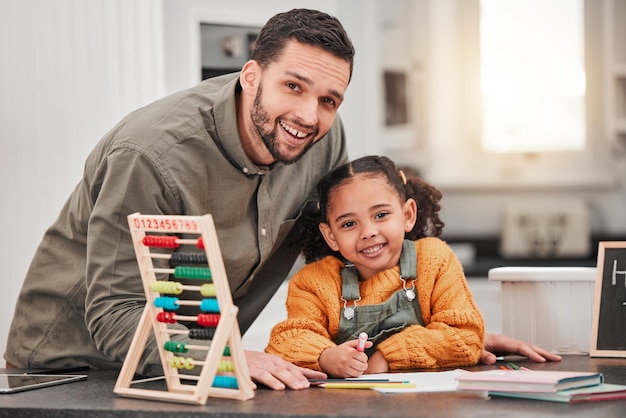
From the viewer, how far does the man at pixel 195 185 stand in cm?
188

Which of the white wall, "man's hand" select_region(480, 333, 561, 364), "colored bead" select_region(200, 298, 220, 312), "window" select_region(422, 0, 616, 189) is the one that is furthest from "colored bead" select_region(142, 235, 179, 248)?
"window" select_region(422, 0, 616, 189)

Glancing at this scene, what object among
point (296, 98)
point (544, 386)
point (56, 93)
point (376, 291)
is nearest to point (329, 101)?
point (296, 98)

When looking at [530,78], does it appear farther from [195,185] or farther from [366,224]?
[195,185]

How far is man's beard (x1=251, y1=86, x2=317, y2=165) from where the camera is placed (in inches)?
80.8

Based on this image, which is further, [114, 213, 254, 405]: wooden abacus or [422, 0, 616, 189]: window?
[422, 0, 616, 189]: window

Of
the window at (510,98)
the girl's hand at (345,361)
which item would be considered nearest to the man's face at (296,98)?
the girl's hand at (345,361)

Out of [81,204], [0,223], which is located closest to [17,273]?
[0,223]

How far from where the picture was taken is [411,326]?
6.51 feet

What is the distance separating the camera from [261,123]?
2062 millimetres

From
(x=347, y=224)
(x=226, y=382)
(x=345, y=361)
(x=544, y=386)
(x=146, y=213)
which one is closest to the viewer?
(x=544, y=386)

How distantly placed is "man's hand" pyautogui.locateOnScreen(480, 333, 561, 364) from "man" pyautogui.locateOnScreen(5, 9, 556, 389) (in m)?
A: 0.49

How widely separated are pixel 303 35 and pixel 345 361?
72 centimetres

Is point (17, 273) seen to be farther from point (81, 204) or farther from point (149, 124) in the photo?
point (149, 124)

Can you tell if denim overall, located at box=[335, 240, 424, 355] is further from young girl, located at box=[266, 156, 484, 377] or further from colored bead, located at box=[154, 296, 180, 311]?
colored bead, located at box=[154, 296, 180, 311]
